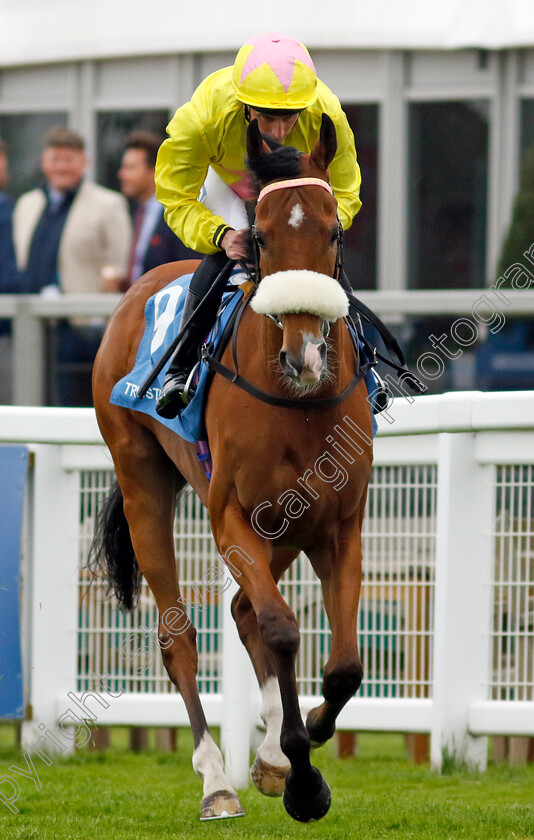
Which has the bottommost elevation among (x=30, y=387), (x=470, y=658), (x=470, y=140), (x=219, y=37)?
(x=470, y=658)

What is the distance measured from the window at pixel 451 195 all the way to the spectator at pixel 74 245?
1903mm

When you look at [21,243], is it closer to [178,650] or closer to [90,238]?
[90,238]

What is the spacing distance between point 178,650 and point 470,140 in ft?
15.2

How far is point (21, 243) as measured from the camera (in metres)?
8.56

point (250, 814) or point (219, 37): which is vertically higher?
point (219, 37)

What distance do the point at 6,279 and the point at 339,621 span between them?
15.7 feet

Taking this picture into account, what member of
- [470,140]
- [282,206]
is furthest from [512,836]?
[470,140]

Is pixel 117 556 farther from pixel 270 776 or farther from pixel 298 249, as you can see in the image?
pixel 298 249

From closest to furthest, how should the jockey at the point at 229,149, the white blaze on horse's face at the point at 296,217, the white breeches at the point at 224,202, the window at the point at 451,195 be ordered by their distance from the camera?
1. the white blaze on horse's face at the point at 296,217
2. the jockey at the point at 229,149
3. the white breeches at the point at 224,202
4. the window at the point at 451,195

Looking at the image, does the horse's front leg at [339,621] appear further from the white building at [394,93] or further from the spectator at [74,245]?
the white building at [394,93]

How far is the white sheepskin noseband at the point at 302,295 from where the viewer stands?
3.70 meters

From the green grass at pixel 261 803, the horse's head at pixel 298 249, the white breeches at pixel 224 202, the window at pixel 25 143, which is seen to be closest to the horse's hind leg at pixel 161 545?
the green grass at pixel 261 803

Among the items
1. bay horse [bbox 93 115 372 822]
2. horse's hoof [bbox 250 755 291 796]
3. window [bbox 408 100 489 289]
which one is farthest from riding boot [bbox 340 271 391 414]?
window [bbox 408 100 489 289]

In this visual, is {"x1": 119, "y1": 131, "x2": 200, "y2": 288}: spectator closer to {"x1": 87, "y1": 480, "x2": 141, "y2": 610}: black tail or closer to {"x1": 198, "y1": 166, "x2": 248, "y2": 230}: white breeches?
{"x1": 87, "y1": 480, "x2": 141, "y2": 610}: black tail
